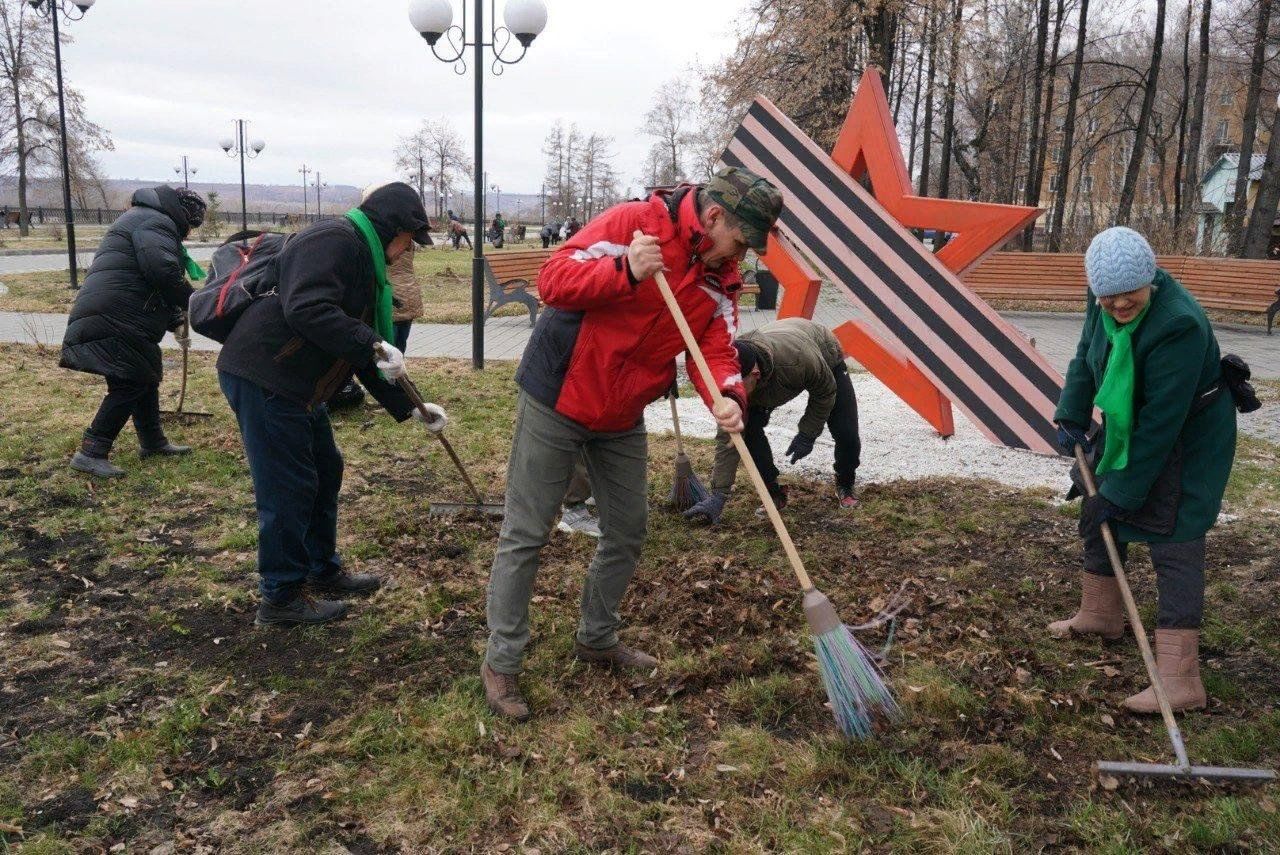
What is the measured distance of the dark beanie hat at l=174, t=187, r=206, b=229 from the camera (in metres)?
5.92

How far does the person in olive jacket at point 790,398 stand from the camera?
4.69 m

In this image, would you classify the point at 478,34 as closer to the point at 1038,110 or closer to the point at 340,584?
the point at 340,584

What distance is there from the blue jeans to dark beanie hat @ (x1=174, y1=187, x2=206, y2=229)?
2.86m

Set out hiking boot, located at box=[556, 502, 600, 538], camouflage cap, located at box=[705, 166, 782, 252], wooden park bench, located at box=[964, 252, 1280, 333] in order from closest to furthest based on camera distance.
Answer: camouflage cap, located at box=[705, 166, 782, 252] < hiking boot, located at box=[556, 502, 600, 538] < wooden park bench, located at box=[964, 252, 1280, 333]

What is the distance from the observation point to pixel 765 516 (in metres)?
5.31

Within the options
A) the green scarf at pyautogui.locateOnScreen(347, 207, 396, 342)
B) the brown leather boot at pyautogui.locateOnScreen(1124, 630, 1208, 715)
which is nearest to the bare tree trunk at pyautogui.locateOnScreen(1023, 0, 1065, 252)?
the brown leather boot at pyautogui.locateOnScreen(1124, 630, 1208, 715)

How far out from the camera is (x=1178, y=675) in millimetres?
3227

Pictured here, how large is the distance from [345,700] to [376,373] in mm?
1397

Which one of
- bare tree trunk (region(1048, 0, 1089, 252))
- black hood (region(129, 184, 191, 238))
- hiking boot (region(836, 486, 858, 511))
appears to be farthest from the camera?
bare tree trunk (region(1048, 0, 1089, 252))

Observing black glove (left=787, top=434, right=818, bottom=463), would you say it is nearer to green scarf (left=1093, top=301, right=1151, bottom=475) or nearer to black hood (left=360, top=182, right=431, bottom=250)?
green scarf (left=1093, top=301, right=1151, bottom=475)

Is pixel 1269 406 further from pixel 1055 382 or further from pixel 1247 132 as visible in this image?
pixel 1247 132

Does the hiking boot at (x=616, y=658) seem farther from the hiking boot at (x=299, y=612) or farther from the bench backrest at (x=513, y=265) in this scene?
the bench backrest at (x=513, y=265)

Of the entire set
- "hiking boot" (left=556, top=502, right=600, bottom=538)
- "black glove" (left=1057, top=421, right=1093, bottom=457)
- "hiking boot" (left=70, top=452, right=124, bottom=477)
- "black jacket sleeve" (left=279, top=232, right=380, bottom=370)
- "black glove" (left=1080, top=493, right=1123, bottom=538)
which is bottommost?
"hiking boot" (left=556, top=502, right=600, bottom=538)

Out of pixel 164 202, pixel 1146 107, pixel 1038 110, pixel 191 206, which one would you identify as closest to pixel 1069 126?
pixel 1038 110
